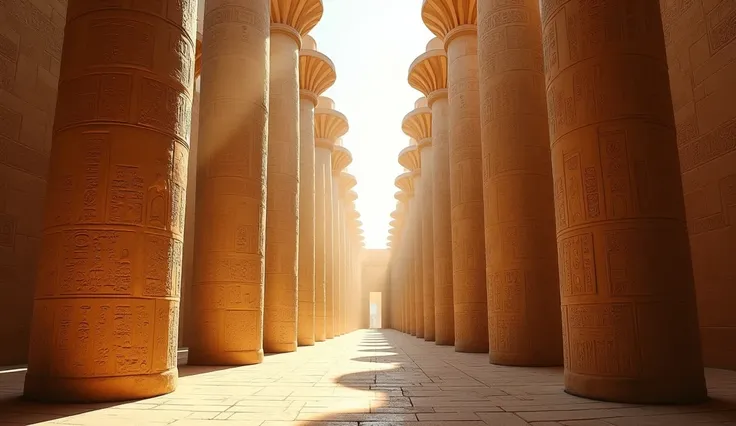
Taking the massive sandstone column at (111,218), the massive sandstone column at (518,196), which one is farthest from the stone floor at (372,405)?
the massive sandstone column at (518,196)

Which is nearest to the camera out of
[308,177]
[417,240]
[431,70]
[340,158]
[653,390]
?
[653,390]

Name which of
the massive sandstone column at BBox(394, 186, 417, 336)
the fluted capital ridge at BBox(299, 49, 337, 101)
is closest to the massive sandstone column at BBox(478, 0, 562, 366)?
the fluted capital ridge at BBox(299, 49, 337, 101)

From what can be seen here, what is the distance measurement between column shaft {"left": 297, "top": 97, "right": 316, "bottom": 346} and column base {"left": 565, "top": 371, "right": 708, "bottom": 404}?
1179 centimetres

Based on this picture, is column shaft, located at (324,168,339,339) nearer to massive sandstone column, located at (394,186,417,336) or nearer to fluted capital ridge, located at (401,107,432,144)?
fluted capital ridge, located at (401,107,432,144)

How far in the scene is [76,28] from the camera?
17.6 ft

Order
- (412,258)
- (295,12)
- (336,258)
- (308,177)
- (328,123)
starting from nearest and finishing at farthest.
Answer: (295,12) < (308,177) < (328,123) < (336,258) < (412,258)

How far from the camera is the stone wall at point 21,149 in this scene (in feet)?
28.5

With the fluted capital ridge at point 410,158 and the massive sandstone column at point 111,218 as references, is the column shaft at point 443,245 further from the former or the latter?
the massive sandstone column at point 111,218

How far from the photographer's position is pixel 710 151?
25.5 feet

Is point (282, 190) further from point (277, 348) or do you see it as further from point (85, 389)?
point (85, 389)

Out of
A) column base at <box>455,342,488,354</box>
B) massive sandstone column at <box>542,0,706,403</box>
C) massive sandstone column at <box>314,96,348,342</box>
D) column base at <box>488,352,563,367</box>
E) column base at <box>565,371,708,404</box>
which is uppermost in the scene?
massive sandstone column at <box>314,96,348,342</box>

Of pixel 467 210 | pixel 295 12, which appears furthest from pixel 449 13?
pixel 467 210

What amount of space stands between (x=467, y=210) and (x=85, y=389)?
8.48 m

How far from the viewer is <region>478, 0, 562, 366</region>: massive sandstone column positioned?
806 centimetres
